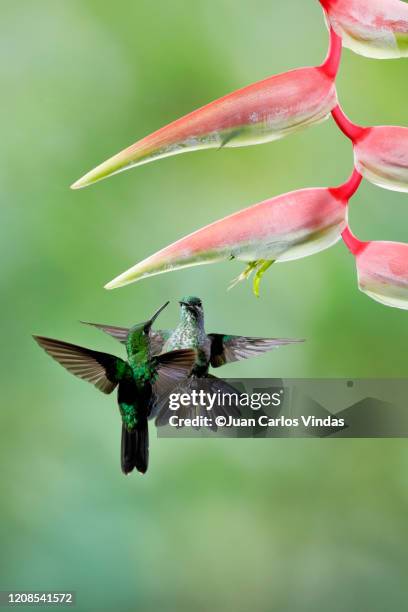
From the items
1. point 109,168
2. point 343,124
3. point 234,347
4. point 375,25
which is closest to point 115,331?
point 234,347

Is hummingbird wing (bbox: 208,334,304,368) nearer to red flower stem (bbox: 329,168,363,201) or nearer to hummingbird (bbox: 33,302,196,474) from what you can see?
hummingbird (bbox: 33,302,196,474)

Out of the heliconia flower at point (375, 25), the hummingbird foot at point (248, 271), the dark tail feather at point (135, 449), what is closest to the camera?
the heliconia flower at point (375, 25)

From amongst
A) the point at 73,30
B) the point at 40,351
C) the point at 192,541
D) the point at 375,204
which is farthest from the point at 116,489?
the point at 73,30

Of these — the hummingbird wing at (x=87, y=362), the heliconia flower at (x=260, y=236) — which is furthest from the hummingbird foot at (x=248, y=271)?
the hummingbird wing at (x=87, y=362)

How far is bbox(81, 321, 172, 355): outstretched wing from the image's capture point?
1110mm

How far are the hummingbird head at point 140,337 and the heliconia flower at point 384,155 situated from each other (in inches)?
16.5

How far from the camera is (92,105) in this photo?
3.85ft

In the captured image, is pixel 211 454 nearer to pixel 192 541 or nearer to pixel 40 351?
pixel 192 541

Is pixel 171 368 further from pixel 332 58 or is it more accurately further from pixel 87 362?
pixel 332 58

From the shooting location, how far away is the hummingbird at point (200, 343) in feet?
3.64

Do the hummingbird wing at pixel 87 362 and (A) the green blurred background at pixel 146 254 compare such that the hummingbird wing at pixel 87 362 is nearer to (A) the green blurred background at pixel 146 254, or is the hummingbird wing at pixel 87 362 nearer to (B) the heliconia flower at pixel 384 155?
(A) the green blurred background at pixel 146 254

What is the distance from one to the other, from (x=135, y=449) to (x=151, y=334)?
203 millimetres

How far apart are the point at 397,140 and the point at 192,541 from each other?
0.75m

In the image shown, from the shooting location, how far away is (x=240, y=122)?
86 centimetres
